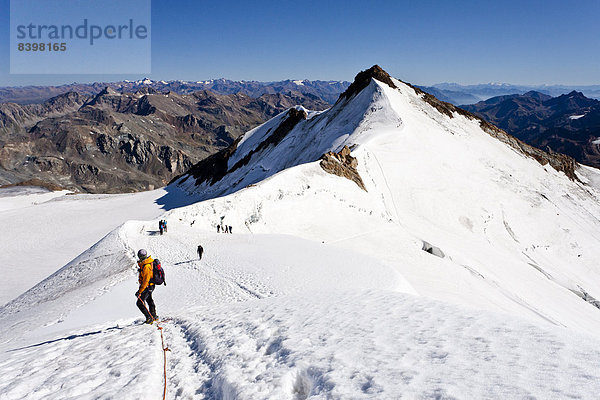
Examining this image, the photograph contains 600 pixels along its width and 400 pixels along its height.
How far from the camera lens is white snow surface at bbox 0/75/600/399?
17.7 feet

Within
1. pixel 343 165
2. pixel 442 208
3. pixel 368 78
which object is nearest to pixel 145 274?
pixel 343 165

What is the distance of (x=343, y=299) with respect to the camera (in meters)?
9.83

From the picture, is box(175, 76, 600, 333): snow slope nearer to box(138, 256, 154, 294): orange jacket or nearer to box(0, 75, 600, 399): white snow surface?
box(0, 75, 600, 399): white snow surface

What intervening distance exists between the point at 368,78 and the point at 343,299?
208 feet

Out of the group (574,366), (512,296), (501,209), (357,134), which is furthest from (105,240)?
(501,209)

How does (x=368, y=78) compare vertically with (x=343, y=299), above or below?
above

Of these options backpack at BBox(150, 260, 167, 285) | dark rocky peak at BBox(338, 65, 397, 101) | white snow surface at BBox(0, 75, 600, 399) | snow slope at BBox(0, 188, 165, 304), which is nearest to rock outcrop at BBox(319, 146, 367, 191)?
white snow surface at BBox(0, 75, 600, 399)

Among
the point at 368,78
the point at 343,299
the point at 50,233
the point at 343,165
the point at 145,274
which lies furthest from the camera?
the point at 368,78

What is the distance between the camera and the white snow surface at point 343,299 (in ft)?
17.7

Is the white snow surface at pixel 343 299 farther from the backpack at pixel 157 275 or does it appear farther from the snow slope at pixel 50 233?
Answer: the snow slope at pixel 50 233

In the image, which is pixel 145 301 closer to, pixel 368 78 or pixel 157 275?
pixel 157 275

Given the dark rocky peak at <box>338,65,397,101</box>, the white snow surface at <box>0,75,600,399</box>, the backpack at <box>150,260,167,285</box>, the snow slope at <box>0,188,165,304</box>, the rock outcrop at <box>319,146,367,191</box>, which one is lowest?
the snow slope at <box>0,188,165,304</box>

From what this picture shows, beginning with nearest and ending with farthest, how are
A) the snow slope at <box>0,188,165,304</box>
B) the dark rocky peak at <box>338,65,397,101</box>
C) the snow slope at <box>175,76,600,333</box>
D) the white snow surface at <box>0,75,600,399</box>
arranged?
the white snow surface at <box>0,75,600,399</box>, the snow slope at <box>175,76,600,333</box>, the snow slope at <box>0,188,165,304</box>, the dark rocky peak at <box>338,65,397,101</box>

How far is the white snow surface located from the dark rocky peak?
82.0ft
